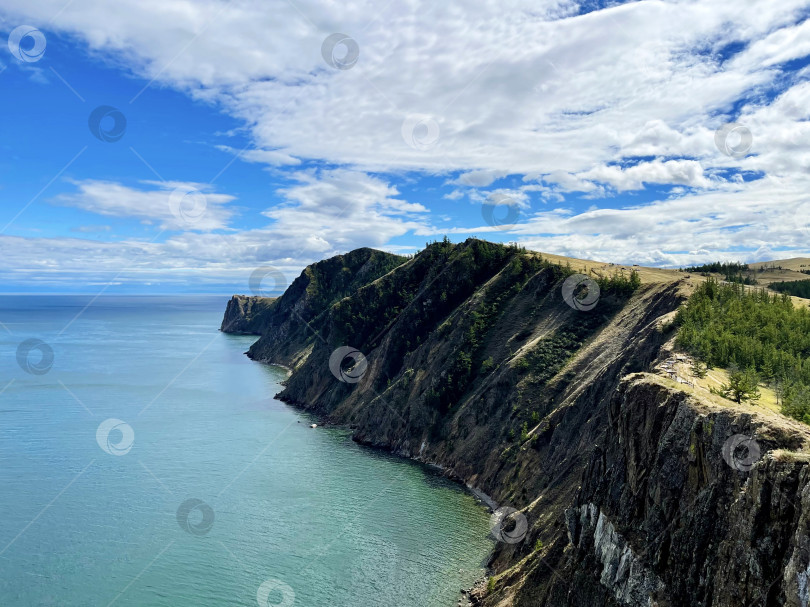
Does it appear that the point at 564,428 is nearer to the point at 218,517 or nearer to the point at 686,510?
the point at 686,510

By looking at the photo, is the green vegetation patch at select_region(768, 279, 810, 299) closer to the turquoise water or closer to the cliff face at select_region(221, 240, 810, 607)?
the cliff face at select_region(221, 240, 810, 607)

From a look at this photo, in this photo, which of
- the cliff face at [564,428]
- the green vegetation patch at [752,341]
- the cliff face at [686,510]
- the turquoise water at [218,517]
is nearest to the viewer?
the cliff face at [686,510]

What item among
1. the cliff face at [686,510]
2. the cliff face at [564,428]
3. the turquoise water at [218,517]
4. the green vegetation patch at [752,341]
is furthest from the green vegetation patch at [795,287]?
the cliff face at [686,510]

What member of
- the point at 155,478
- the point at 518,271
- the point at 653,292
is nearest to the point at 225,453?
the point at 155,478

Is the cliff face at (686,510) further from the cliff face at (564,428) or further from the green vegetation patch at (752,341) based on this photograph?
the green vegetation patch at (752,341)

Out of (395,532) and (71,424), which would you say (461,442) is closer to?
(395,532)
